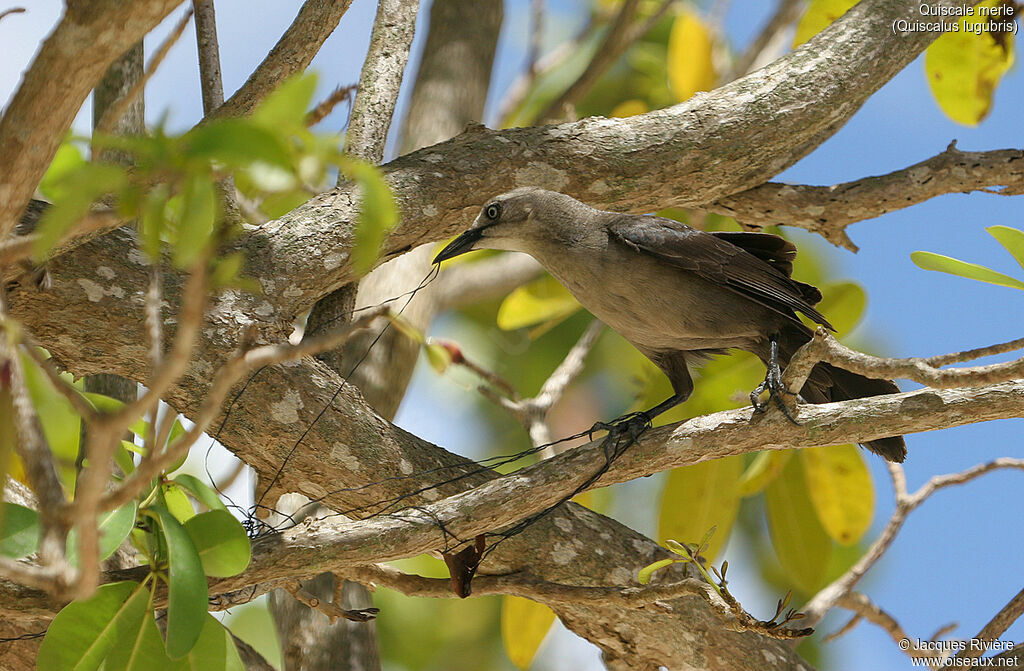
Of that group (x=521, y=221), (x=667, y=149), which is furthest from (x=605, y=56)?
(x=521, y=221)

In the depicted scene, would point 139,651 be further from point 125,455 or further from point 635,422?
point 635,422

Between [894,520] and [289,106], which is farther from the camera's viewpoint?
[894,520]

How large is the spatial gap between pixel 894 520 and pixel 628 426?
1.15 metres

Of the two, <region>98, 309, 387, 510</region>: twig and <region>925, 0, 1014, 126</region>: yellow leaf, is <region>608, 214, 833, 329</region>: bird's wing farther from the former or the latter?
<region>98, 309, 387, 510</region>: twig

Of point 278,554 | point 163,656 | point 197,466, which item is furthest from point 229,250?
point 197,466

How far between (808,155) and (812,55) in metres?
0.32

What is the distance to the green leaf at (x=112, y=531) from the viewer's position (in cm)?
178

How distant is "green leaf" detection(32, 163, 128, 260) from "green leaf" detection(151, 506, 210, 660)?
0.98 meters

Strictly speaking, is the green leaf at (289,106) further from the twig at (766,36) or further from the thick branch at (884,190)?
the twig at (766,36)

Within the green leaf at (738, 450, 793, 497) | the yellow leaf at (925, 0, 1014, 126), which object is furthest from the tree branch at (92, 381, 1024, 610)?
the yellow leaf at (925, 0, 1014, 126)

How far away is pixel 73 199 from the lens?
3.11ft

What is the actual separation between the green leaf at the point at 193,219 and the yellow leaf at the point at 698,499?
242cm

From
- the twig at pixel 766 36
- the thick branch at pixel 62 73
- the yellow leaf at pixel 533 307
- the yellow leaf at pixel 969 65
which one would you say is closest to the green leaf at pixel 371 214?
the thick branch at pixel 62 73

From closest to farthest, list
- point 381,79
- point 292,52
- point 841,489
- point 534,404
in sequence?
point 292,52, point 381,79, point 841,489, point 534,404
